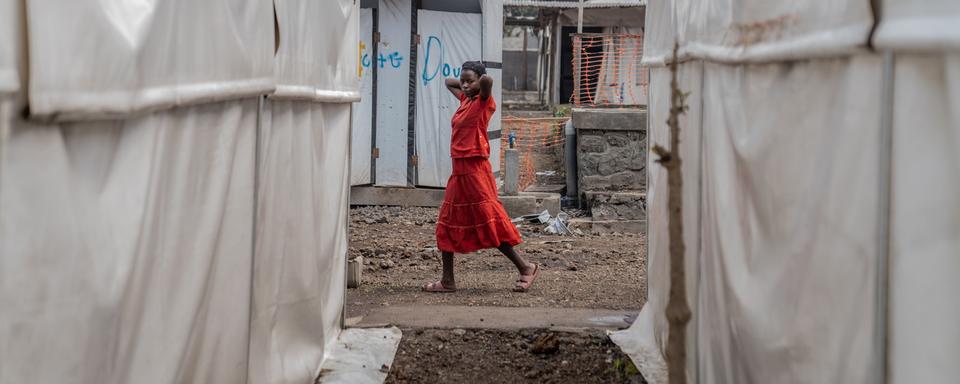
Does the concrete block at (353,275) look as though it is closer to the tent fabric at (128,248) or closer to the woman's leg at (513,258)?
the woman's leg at (513,258)

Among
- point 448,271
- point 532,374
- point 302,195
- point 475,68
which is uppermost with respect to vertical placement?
point 475,68

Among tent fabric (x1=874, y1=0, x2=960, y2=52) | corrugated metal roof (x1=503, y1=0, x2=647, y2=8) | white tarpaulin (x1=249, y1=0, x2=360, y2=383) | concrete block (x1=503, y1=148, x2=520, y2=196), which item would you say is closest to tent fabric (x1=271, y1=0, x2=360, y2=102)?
white tarpaulin (x1=249, y1=0, x2=360, y2=383)

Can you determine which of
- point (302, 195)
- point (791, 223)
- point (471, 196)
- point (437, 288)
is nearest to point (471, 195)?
point (471, 196)

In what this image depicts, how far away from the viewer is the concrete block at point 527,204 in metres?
11.5

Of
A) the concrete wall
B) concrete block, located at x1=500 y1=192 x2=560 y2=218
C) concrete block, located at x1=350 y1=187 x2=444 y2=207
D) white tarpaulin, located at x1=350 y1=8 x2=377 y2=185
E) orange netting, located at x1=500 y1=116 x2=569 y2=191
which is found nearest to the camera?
concrete block, located at x1=500 y1=192 x2=560 y2=218

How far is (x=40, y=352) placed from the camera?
1.91 meters

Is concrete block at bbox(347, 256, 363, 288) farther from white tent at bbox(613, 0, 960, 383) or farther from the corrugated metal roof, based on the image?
the corrugated metal roof

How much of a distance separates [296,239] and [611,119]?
7.19m

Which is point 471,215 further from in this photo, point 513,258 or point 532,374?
point 532,374

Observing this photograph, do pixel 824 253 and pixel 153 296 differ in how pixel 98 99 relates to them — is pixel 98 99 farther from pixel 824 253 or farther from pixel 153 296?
pixel 824 253

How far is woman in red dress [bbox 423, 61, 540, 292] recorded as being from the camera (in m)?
7.30

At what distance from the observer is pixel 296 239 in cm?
444

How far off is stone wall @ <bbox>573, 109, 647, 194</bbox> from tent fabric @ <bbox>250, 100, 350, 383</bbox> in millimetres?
5903

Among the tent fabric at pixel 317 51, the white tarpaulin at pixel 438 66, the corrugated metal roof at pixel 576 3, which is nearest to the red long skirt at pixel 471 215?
the tent fabric at pixel 317 51
